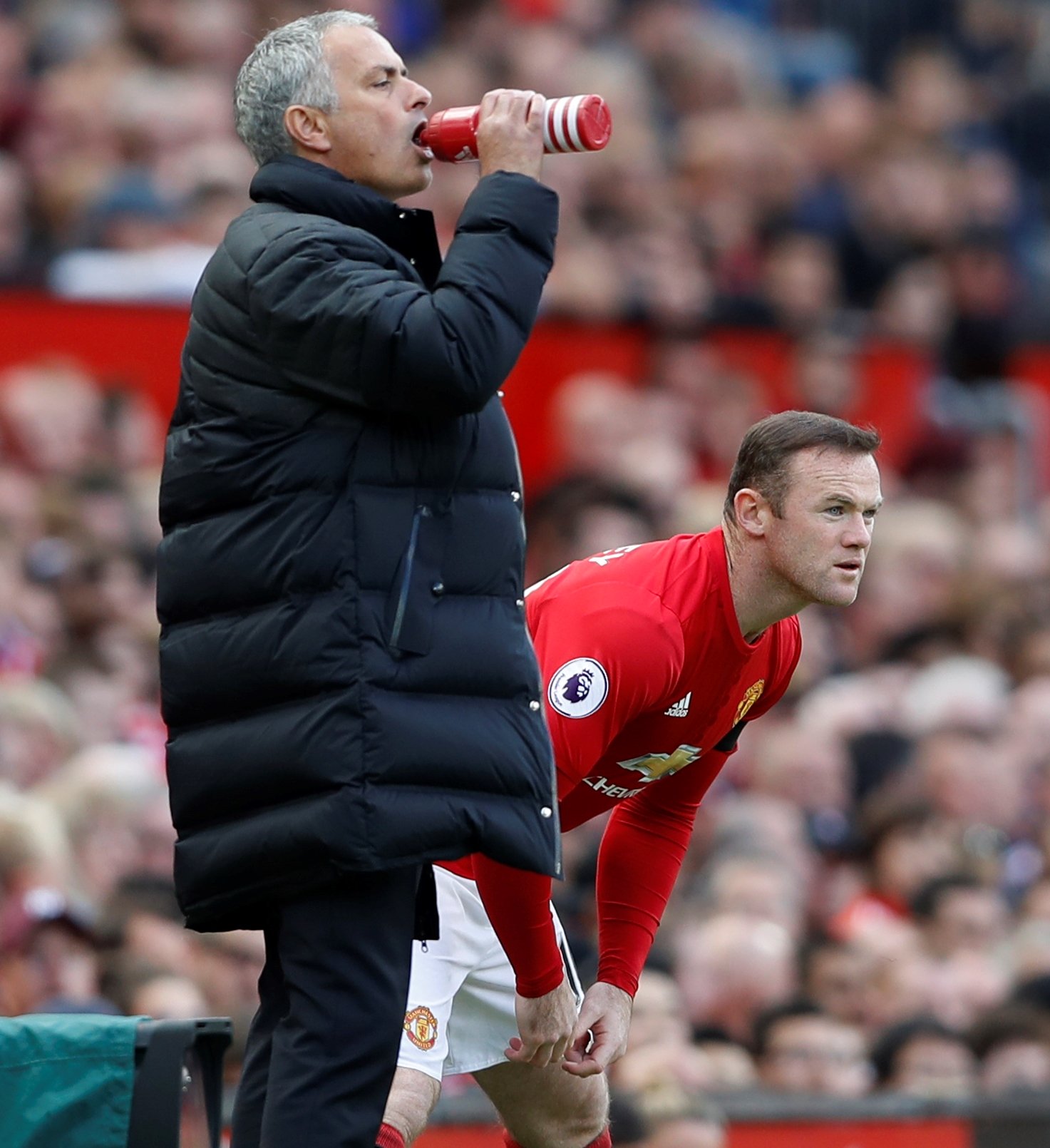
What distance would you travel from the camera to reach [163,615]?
367cm

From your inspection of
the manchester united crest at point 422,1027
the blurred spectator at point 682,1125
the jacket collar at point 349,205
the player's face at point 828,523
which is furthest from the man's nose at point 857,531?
the blurred spectator at point 682,1125

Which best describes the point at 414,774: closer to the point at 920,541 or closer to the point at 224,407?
the point at 224,407

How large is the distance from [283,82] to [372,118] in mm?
157

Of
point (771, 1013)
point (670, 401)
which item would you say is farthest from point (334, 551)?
point (670, 401)

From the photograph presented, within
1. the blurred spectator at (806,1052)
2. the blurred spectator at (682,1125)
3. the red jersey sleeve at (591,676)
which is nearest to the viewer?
the red jersey sleeve at (591,676)

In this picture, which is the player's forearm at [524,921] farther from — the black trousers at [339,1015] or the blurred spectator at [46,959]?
the blurred spectator at [46,959]

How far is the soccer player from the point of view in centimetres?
417

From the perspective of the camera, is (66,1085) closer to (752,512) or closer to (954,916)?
(752,512)

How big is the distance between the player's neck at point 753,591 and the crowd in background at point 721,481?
77.1 inches

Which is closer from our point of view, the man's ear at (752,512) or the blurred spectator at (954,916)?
the man's ear at (752,512)

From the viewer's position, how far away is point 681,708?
14.3ft

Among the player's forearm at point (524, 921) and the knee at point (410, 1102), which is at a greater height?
the player's forearm at point (524, 921)

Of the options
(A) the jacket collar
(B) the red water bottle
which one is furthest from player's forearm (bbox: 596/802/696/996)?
(B) the red water bottle

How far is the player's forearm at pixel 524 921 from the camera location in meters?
3.76
